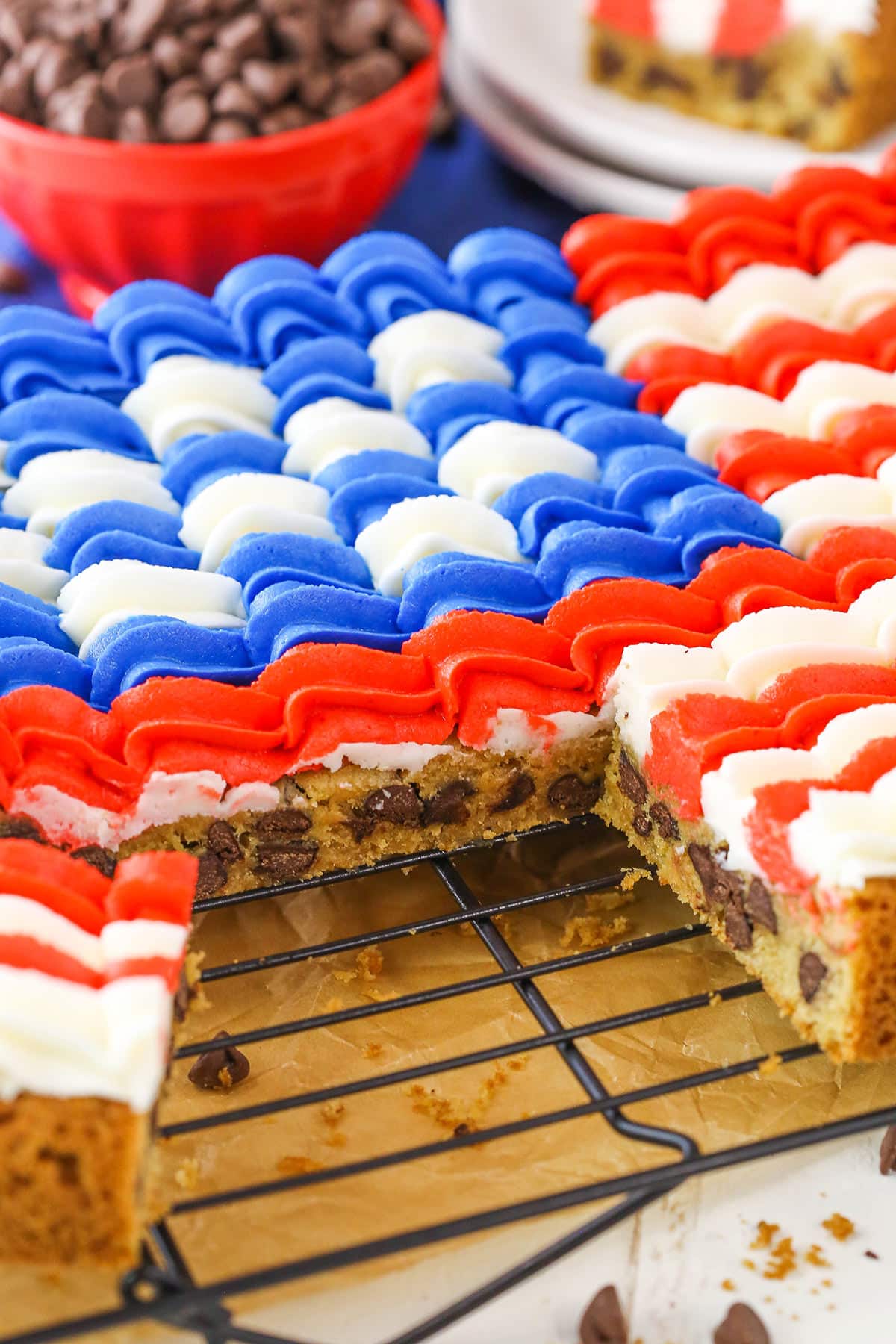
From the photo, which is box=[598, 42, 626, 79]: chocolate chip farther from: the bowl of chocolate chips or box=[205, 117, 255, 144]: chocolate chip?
box=[205, 117, 255, 144]: chocolate chip

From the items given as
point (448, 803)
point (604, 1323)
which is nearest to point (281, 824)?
point (448, 803)

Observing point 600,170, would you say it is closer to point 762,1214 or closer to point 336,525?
point 336,525

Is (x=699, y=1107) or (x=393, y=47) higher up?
(x=393, y=47)

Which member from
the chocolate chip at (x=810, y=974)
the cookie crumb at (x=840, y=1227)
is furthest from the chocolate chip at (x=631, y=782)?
the cookie crumb at (x=840, y=1227)

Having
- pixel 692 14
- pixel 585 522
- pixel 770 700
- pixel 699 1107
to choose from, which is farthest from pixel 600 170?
pixel 699 1107

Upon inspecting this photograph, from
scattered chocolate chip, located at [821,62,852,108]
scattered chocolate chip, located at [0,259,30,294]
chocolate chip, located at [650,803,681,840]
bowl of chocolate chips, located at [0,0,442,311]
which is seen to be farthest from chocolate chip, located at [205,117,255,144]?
chocolate chip, located at [650,803,681,840]

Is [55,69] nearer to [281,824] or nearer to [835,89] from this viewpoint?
[835,89]

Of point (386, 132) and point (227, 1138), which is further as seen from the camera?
point (386, 132)
